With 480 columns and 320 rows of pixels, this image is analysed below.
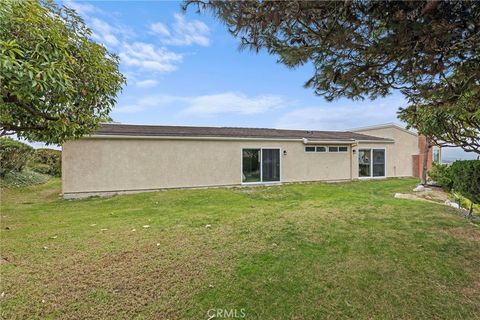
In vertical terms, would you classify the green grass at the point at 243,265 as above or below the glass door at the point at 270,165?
below

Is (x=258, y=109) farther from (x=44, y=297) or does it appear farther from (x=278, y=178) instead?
(x=44, y=297)

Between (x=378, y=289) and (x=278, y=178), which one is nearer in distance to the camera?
(x=378, y=289)

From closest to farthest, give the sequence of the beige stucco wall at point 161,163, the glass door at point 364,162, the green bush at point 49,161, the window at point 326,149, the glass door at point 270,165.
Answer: the beige stucco wall at point 161,163, the glass door at point 270,165, the window at point 326,149, the glass door at point 364,162, the green bush at point 49,161

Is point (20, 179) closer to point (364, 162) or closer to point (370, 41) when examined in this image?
point (370, 41)

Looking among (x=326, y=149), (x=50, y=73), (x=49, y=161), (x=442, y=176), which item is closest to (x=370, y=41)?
(x=50, y=73)

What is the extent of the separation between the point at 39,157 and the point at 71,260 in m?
18.6

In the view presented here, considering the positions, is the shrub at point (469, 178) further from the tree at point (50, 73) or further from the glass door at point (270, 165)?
the glass door at point (270, 165)

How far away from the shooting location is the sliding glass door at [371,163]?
57.1ft

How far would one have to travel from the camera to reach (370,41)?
3.42 meters

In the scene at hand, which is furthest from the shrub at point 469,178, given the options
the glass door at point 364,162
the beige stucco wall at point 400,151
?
the beige stucco wall at point 400,151

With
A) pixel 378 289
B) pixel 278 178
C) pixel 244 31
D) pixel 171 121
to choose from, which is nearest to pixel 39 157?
pixel 171 121

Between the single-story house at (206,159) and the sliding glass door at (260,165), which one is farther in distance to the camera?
the sliding glass door at (260,165)

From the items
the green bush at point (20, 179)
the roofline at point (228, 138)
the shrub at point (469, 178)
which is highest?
the roofline at point (228, 138)

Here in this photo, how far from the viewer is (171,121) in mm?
18359
